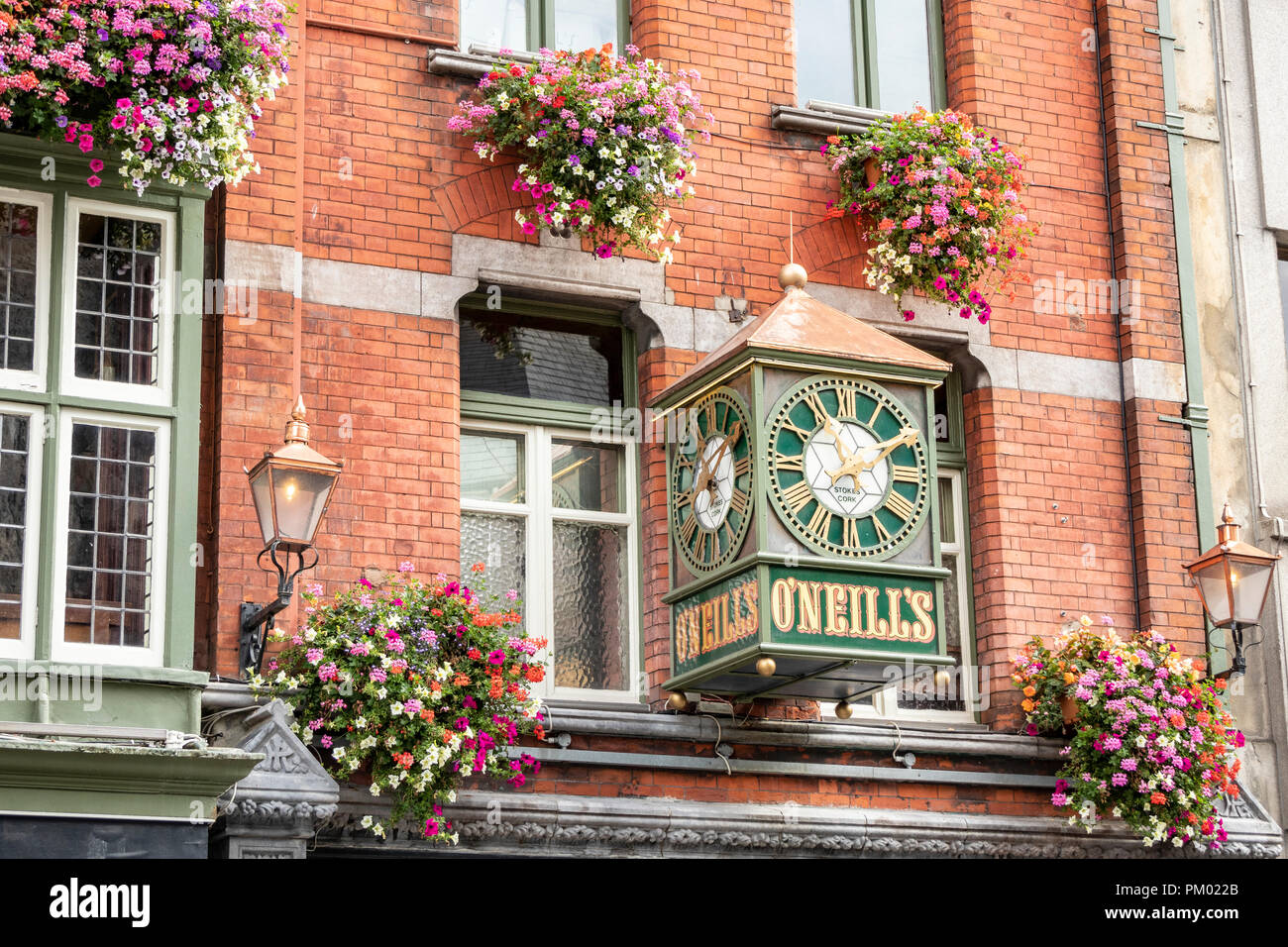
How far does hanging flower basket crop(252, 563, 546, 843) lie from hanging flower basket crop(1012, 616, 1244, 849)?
3310 mm

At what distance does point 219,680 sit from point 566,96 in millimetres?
A: 3840

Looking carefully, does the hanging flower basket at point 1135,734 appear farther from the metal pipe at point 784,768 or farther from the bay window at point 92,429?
the bay window at point 92,429

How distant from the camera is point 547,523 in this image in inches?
466

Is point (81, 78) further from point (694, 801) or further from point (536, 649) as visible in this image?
point (694, 801)

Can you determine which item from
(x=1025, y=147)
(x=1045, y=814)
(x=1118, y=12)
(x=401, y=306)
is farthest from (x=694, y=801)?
(x=1118, y=12)

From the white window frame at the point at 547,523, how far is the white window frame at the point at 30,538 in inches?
109

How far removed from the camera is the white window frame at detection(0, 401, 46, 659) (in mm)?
9305

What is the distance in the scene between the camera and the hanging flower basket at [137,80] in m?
9.60

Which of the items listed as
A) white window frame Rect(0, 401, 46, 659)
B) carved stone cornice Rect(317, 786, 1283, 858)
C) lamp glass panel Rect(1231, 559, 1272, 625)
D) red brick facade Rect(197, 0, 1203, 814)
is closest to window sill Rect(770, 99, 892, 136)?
red brick facade Rect(197, 0, 1203, 814)

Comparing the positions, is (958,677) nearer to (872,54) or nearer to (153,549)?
(872,54)

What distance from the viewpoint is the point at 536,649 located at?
10.9 metres

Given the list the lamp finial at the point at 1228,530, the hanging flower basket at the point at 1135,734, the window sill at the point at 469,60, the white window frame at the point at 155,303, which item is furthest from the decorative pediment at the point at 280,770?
the lamp finial at the point at 1228,530

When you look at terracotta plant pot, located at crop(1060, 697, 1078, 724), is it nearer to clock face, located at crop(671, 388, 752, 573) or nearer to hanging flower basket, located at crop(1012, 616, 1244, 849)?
hanging flower basket, located at crop(1012, 616, 1244, 849)

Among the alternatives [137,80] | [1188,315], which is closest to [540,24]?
[137,80]
